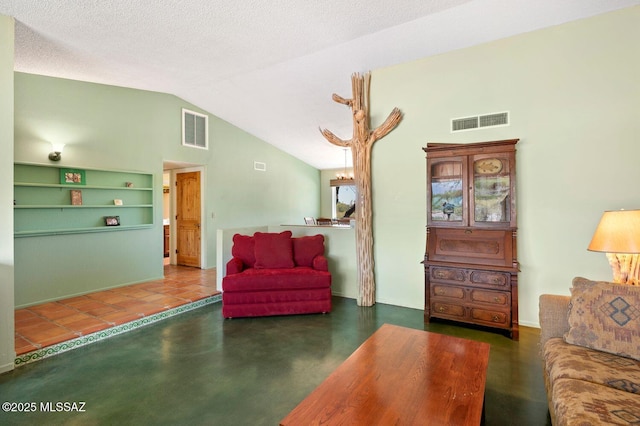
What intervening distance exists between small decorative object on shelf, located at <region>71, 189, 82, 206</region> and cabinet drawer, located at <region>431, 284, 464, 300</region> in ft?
15.7

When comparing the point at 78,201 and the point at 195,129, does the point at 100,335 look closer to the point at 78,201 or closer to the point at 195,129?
the point at 78,201

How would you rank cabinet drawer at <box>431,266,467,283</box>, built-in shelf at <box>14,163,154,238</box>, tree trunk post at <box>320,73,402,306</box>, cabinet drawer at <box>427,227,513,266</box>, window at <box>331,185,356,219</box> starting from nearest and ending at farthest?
cabinet drawer at <box>427,227,513,266</box>
cabinet drawer at <box>431,266,467,283</box>
built-in shelf at <box>14,163,154,238</box>
tree trunk post at <box>320,73,402,306</box>
window at <box>331,185,356,219</box>

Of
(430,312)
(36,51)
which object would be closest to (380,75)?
(430,312)

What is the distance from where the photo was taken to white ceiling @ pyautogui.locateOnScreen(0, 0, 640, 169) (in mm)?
2580

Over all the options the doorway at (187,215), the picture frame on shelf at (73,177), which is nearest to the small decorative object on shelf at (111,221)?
the picture frame on shelf at (73,177)

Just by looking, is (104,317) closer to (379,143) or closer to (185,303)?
(185,303)

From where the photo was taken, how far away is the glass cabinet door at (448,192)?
3338mm

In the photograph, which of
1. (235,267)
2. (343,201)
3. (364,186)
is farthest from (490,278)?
(343,201)

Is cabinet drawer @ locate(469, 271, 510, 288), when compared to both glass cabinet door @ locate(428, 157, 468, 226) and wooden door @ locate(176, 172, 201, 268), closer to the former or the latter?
glass cabinet door @ locate(428, 157, 468, 226)

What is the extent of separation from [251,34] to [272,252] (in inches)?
98.1

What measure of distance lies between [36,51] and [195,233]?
361cm

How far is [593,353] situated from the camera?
173 cm

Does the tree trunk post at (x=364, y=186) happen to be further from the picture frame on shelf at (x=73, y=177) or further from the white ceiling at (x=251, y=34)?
the picture frame on shelf at (x=73, y=177)

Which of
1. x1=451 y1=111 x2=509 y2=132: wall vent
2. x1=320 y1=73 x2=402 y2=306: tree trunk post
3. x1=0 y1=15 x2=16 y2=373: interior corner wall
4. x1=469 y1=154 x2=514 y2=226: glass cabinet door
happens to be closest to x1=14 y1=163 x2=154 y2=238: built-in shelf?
x1=0 y1=15 x2=16 y2=373: interior corner wall
